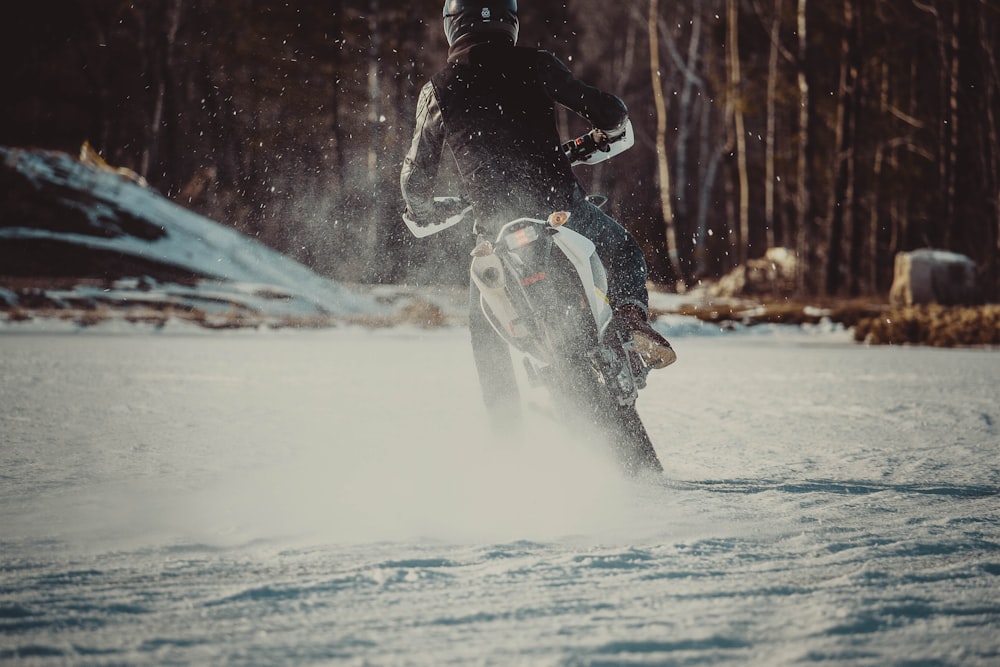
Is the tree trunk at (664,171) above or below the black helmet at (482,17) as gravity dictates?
above

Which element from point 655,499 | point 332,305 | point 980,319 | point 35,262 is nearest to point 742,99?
point 332,305

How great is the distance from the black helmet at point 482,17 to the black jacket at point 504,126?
7 centimetres

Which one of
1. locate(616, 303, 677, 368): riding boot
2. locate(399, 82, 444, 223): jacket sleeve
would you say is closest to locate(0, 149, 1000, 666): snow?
locate(616, 303, 677, 368): riding boot

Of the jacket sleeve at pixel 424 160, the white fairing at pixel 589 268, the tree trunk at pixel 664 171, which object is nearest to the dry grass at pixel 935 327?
the white fairing at pixel 589 268

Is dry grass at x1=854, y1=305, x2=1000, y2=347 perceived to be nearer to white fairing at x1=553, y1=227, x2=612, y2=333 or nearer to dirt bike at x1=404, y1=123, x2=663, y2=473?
dirt bike at x1=404, y1=123, x2=663, y2=473

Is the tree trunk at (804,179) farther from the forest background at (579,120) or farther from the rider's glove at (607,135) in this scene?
the rider's glove at (607,135)

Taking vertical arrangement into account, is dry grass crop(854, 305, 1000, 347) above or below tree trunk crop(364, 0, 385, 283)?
below

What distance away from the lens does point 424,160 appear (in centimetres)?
436

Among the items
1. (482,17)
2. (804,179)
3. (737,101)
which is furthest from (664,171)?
(482,17)

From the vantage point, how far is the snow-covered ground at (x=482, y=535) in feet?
7.75

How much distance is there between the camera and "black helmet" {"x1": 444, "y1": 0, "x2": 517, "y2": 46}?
4.35 metres

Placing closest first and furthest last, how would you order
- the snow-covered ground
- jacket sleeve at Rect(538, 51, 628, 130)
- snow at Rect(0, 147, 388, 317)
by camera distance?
the snow-covered ground, jacket sleeve at Rect(538, 51, 628, 130), snow at Rect(0, 147, 388, 317)

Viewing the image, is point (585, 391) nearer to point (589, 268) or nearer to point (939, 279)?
point (589, 268)

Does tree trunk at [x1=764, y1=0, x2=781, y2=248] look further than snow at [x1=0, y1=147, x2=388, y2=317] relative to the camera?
Yes
